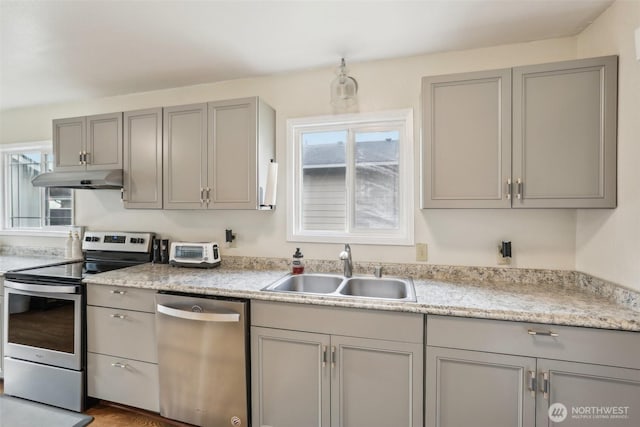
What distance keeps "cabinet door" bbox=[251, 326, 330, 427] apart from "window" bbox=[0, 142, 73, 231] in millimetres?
2653

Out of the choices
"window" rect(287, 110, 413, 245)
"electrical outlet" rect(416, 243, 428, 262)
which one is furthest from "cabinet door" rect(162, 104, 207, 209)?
"electrical outlet" rect(416, 243, 428, 262)

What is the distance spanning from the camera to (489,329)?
4.68 feet

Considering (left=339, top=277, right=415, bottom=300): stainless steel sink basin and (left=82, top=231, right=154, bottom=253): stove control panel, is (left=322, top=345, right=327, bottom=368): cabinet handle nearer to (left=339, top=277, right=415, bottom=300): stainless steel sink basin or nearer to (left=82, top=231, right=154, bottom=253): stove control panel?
(left=339, top=277, right=415, bottom=300): stainless steel sink basin

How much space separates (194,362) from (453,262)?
1.74 m

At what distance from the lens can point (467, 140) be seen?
1.76 metres

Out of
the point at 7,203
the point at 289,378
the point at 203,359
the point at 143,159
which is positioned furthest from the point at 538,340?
the point at 7,203

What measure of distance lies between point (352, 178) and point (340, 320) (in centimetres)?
109

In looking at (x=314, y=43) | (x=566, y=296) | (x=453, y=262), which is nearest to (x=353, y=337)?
(x=453, y=262)

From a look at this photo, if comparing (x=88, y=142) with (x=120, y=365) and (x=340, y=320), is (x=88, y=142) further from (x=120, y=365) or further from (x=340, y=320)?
(x=340, y=320)

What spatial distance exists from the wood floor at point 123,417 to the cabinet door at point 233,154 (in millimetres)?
1426

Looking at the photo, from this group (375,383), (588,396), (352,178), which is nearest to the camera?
(588,396)

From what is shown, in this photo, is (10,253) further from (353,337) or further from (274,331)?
(353,337)

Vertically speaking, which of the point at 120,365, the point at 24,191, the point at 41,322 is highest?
the point at 24,191

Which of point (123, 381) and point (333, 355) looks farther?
point (123, 381)
